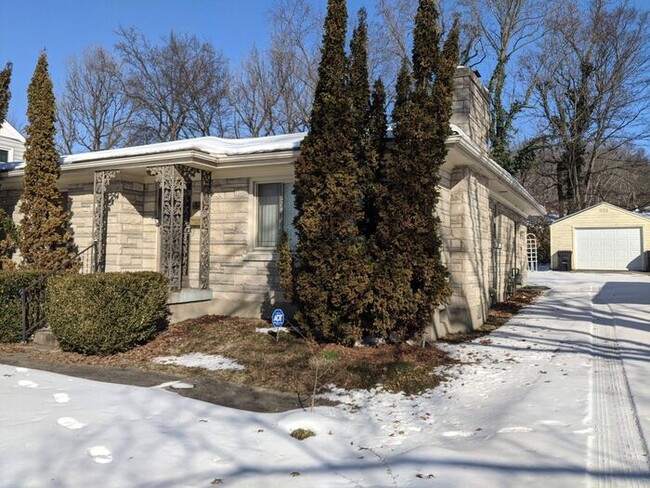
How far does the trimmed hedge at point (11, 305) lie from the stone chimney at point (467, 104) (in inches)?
317

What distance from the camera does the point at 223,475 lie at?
334 cm

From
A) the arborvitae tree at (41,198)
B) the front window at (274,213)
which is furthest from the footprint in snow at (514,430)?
the arborvitae tree at (41,198)

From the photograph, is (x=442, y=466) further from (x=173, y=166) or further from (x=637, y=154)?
(x=637, y=154)

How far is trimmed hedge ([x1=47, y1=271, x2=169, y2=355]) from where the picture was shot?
23.1 ft

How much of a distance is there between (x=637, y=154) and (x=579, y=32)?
11.2m

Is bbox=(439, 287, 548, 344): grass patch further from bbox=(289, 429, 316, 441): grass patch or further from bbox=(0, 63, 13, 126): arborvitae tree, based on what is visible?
bbox=(0, 63, 13, 126): arborvitae tree

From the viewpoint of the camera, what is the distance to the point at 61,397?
5117mm

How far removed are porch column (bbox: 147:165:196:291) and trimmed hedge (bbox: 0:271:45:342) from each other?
7.22 ft

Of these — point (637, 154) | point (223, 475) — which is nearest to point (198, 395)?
point (223, 475)

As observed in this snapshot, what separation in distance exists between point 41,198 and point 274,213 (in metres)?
4.78

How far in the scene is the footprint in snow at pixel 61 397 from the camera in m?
4.98

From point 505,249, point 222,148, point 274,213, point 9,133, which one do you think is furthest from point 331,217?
point 9,133

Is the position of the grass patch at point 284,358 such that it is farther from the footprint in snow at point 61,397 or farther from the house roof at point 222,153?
the house roof at point 222,153

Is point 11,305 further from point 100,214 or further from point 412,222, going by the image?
point 412,222
